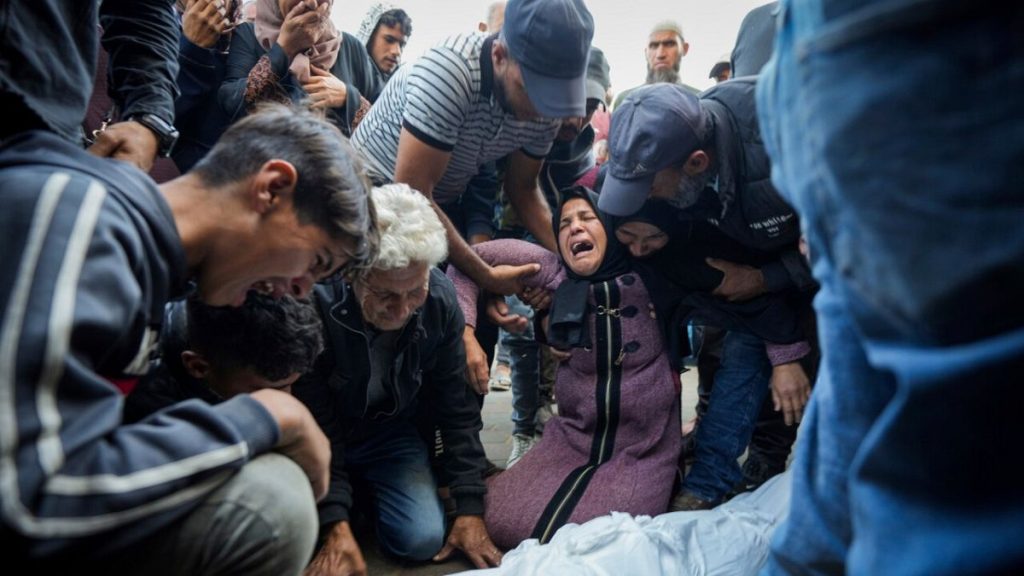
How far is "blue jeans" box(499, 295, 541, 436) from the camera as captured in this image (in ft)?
10.2

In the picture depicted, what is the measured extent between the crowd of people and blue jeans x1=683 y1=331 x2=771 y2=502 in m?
0.01

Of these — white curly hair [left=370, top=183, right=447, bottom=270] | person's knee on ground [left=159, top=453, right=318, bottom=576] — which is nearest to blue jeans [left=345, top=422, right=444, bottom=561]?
white curly hair [left=370, top=183, right=447, bottom=270]

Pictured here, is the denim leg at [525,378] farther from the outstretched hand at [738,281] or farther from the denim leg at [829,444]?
the denim leg at [829,444]

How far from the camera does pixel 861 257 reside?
55 cm

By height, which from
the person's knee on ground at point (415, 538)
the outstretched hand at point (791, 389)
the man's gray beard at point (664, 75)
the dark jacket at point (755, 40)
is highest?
the dark jacket at point (755, 40)

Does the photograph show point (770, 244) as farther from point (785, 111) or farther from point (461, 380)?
point (785, 111)

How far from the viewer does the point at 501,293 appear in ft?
8.75

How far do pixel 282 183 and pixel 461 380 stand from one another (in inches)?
50.5

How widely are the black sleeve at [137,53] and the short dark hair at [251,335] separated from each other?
51cm

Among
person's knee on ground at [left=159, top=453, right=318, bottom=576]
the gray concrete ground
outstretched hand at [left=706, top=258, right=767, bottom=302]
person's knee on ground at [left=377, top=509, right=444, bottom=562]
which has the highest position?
outstretched hand at [left=706, top=258, right=767, bottom=302]

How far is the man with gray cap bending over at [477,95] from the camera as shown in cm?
217

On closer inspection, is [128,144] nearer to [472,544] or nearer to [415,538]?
[415,538]

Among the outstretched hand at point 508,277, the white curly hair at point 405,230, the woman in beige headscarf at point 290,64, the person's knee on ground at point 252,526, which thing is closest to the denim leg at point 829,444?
the person's knee on ground at point 252,526

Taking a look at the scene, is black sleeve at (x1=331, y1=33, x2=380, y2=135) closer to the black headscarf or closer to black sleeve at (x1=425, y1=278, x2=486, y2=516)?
black sleeve at (x1=425, y1=278, x2=486, y2=516)
